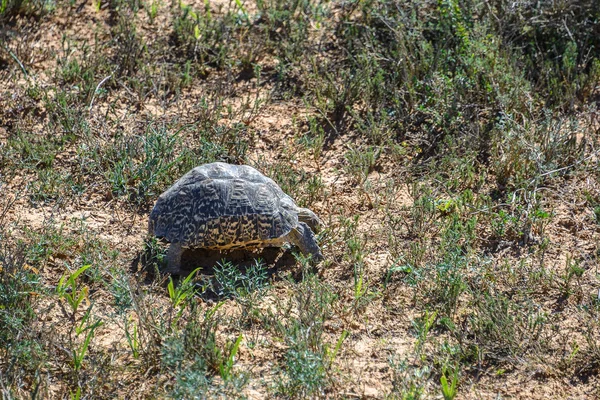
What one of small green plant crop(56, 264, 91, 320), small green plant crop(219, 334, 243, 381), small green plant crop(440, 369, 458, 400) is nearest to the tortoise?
small green plant crop(56, 264, 91, 320)

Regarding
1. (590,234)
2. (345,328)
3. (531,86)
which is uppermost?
(531,86)

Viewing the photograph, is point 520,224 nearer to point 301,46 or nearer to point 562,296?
point 562,296

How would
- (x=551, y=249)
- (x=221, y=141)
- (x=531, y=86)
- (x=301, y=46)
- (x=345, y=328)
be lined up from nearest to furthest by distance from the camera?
(x=345, y=328)
(x=551, y=249)
(x=221, y=141)
(x=531, y=86)
(x=301, y=46)

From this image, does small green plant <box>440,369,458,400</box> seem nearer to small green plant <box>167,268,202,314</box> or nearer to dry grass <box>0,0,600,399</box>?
dry grass <box>0,0,600,399</box>

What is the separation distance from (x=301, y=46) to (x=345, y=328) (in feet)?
13.6

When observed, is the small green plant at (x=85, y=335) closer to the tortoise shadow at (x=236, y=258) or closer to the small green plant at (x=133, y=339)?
the small green plant at (x=133, y=339)

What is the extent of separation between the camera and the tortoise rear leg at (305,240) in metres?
6.41

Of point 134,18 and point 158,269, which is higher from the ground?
point 134,18

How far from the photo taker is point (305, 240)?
6.43m

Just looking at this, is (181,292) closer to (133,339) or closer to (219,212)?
(133,339)

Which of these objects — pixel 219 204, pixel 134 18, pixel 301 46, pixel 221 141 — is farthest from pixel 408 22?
pixel 219 204

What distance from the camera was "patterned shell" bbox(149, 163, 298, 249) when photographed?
20.1 feet

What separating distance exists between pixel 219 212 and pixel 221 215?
0.09 ft

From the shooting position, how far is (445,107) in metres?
8.02
